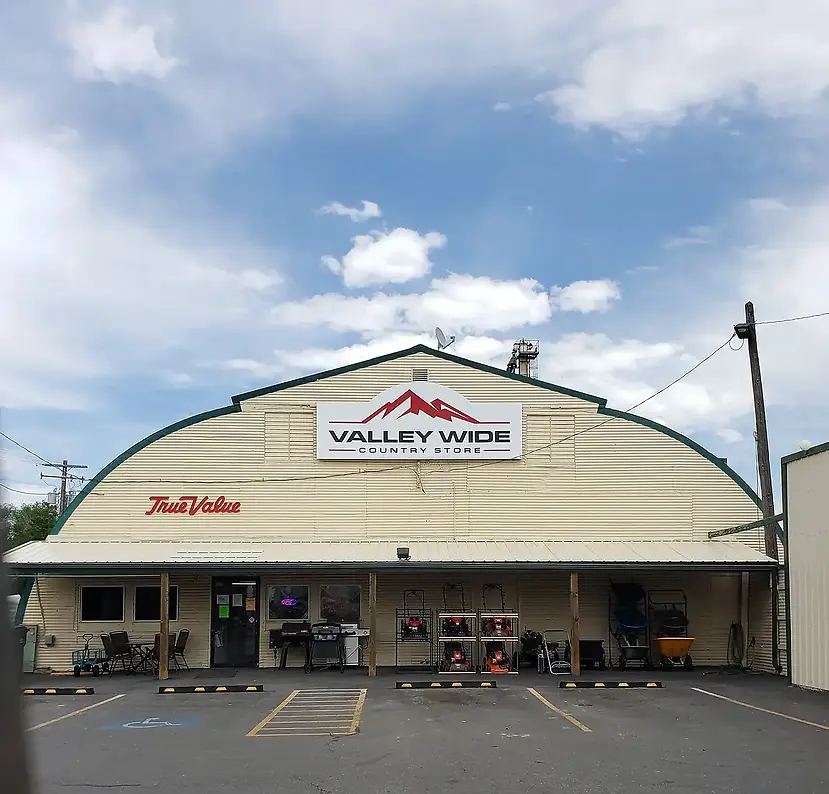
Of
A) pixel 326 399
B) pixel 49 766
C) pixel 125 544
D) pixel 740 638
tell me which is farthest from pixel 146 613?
pixel 740 638

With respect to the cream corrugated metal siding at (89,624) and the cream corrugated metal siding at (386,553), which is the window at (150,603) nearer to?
the cream corrugated metal siding at (89,624)

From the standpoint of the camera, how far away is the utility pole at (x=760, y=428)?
69.3 feet

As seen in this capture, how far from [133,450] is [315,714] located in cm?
1092

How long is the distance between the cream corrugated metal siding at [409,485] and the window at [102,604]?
53.0 inches

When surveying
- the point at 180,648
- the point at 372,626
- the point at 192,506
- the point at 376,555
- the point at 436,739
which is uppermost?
the point at 192,506

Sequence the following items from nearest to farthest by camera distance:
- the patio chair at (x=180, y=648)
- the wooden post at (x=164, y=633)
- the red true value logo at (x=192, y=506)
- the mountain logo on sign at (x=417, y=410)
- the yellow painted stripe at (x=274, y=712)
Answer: the yellow painted stripe at (x=274, y=712), the wooden post at (x=164, y=633), the patio chair at (x=180, y=648), the red true value logo at (x=192, y=506), the mountain logo on sign at (x=417, y=410)

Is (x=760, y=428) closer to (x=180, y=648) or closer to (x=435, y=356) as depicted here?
(x=435, y=356)

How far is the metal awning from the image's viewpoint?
20.5 m

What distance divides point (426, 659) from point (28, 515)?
52703 mm

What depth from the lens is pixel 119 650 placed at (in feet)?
71.5

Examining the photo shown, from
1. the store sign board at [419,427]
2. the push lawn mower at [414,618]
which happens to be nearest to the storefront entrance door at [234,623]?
the push lawn mower at [414,618]

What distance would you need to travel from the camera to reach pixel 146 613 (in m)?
23.0

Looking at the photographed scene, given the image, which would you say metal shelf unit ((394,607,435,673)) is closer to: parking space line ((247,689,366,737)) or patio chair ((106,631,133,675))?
parking space line ((247,689,366,737))

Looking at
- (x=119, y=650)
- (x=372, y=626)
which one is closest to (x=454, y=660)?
(x=372, y=626)
